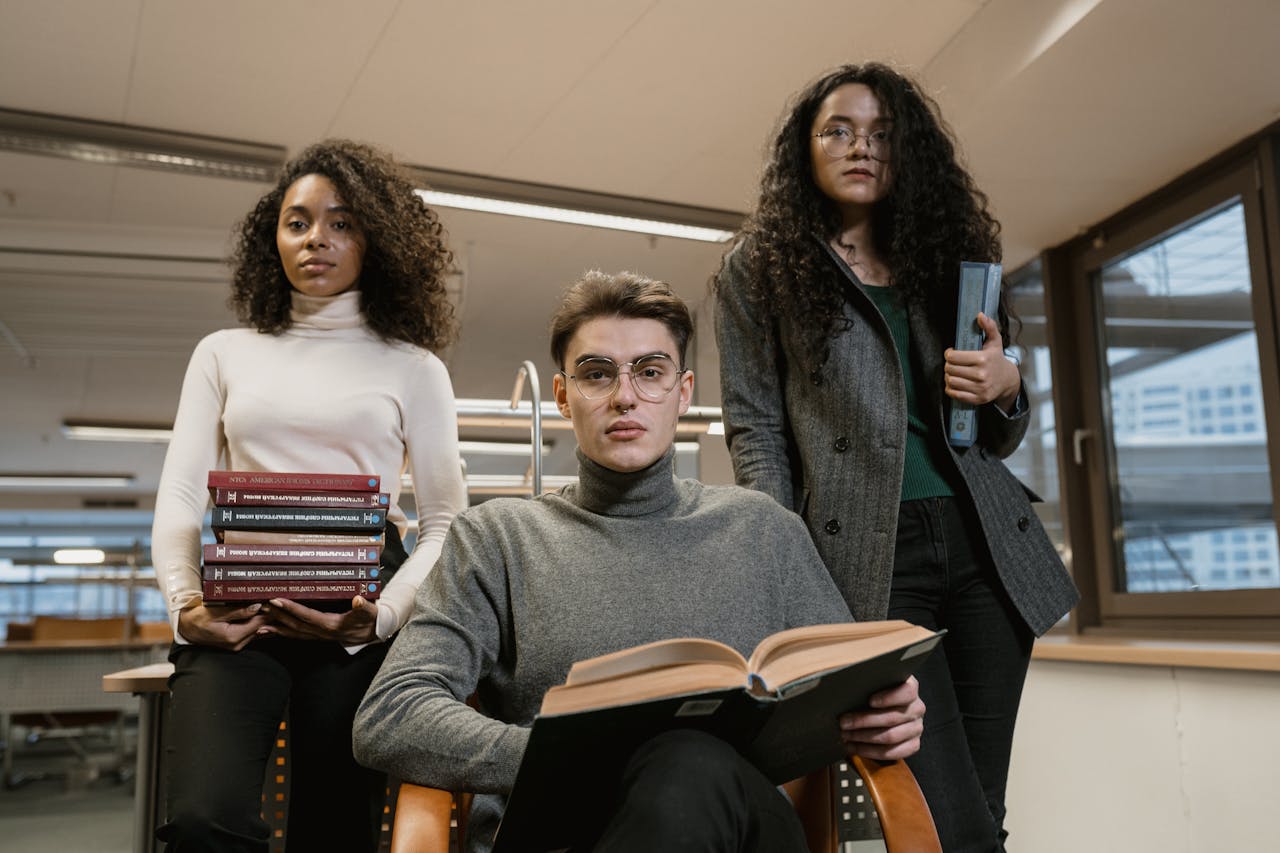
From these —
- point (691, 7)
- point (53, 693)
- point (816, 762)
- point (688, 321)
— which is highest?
point (691, 7)

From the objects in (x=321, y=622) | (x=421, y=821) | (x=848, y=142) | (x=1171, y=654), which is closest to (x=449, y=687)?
(x=421, y=821)

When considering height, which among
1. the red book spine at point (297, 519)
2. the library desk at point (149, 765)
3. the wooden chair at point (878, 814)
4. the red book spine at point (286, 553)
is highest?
the red book spine at point (297, 519)

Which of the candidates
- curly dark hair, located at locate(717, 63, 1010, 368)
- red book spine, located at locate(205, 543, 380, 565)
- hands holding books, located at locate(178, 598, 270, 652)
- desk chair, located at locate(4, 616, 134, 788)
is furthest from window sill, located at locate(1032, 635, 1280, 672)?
desk chair, located at locate(4, 616, 134, 788)

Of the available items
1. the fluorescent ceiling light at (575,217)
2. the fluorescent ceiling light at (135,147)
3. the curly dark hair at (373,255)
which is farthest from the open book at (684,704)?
the fluorescent ceiling light at (135,147)

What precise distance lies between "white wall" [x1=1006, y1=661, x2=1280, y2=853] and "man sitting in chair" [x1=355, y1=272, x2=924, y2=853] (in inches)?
77.0

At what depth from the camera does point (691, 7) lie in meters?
3.51

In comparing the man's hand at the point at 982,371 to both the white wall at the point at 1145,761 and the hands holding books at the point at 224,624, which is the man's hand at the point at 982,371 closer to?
the hands holding books at the point at 224,624

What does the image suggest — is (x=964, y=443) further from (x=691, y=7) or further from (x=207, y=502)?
(x=691, y=7)

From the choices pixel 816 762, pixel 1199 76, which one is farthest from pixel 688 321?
pixel 1199 76

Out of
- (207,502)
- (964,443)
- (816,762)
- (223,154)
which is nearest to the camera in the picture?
(816,762)

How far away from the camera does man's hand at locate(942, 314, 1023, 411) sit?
1.43 m

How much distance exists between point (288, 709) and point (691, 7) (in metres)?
2.72

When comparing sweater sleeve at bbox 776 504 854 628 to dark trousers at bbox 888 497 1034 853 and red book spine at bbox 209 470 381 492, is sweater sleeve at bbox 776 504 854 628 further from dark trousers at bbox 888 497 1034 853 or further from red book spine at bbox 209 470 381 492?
red book spine at bbox 209 470 381 492

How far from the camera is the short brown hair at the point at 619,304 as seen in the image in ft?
4.90
